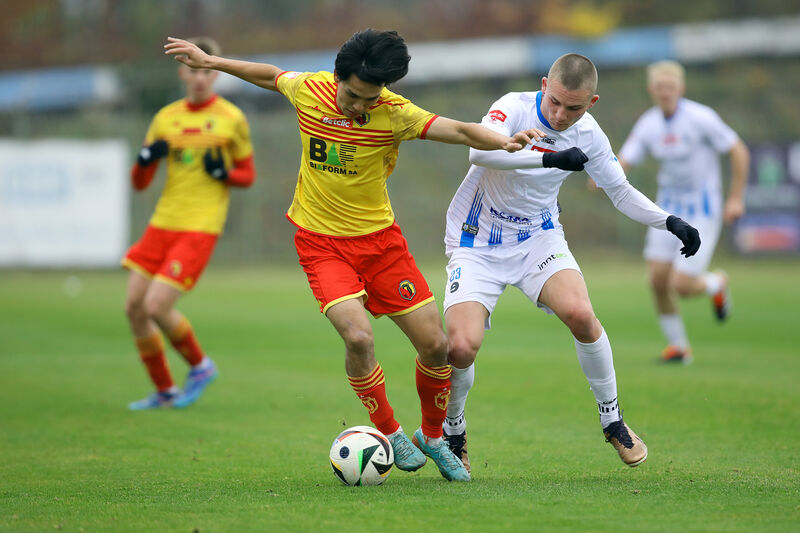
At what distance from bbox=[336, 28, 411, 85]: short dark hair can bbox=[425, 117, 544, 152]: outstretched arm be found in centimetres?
36

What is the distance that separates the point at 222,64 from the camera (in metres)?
5.96

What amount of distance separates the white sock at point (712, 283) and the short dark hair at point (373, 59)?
7.10 m

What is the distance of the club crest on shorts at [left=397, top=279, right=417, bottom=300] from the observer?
236 inches

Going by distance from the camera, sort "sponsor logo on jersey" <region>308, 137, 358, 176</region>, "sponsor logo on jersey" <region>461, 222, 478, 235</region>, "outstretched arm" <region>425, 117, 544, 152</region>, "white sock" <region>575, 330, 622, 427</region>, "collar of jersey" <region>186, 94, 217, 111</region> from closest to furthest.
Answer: "outstretched arm" <region>425, 117, 544, 152</region>, "sponsor logo on jersey" <region>308, 137, 358, 176</region>, "white sock" <region>575, 330, 622, 427</region>, "sponsor logo on jersey" <region>461, 222, 478, 235</region>, "collar of jersey" <region>186, 94, 217, 111</region>

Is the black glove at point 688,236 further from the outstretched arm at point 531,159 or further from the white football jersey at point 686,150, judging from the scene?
the white football jersey at point 686,150

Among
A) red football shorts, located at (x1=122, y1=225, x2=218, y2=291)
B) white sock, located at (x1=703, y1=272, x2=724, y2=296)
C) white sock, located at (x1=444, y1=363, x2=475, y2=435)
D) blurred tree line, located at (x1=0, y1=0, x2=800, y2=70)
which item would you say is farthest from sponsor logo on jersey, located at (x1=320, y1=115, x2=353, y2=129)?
blurred tree line, located at (x1=0, y1=0, x2=800, y2=70)

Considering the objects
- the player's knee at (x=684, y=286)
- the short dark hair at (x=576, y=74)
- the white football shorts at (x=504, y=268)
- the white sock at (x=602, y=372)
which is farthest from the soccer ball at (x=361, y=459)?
the player's knee at (x=684, y=286)

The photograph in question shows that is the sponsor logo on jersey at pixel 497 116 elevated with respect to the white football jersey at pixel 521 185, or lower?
elevated

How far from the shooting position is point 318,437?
7301 millimetres

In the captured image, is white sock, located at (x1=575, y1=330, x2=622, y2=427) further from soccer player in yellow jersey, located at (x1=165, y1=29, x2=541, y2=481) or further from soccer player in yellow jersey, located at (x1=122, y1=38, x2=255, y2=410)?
soccer player in yellow jersey, located at (x1=122, y1=38, x2=255, y2=410)

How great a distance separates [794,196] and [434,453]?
67.7ft

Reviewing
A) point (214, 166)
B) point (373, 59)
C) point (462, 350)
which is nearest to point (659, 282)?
point (214, 166)

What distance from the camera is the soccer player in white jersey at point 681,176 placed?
11180 mm

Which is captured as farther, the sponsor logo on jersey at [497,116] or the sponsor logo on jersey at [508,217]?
the sponsor logo on jersey at [508,217]
